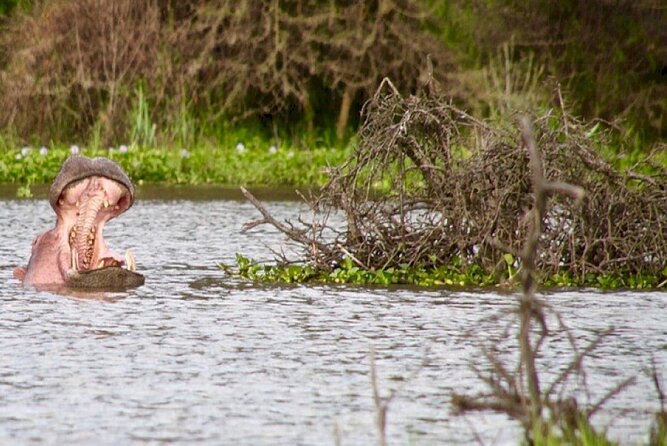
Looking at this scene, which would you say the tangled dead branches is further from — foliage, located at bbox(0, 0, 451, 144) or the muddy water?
foliage, located at bbox(0, 0, 451, 144)

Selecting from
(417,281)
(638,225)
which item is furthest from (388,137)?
(638,225)

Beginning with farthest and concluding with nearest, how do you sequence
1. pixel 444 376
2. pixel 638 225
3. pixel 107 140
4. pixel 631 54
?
pixel 631 54 < pixel 107 140 < pixel 638 225 < pixel 444 376

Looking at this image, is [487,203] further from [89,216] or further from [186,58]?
[186,58]

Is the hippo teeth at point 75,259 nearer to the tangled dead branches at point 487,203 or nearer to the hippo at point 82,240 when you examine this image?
the hippo at point 82,240

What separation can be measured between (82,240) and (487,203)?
233 cm

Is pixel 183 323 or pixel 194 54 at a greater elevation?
pixel 194 54

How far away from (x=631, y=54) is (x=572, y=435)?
18.7 m

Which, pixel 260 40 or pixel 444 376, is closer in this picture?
pixel 444 376

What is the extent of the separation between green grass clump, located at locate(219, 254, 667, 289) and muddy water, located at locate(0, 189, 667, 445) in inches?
10.3

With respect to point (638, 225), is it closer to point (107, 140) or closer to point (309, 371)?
point (309, 371)

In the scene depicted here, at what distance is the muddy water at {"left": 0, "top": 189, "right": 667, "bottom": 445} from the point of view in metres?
5.56

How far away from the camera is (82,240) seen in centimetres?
955

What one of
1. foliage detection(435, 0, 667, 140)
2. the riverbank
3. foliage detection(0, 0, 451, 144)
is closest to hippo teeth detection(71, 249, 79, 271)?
the riverbank

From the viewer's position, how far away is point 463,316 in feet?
27.3
